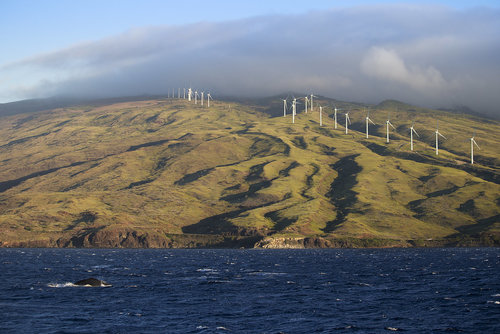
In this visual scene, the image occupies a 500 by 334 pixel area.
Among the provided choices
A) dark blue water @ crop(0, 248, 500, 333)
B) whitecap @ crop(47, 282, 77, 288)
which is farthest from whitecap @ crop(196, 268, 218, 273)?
whitecap @ crop(47, 282, 77, 288)

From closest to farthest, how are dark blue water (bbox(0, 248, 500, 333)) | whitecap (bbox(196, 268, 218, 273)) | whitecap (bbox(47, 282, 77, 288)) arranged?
dark blue water (bbox(0, 248, 500, 333)), whitecap (bbox(47, 282, 77, 288)), whitecap (bbox(196, 268, 218, 273))

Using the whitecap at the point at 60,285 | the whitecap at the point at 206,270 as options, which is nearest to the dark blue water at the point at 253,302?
the whitecap at the point at 60,285

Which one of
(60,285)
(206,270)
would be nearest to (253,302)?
(60,285)

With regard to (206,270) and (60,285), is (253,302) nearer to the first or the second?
(60,285)

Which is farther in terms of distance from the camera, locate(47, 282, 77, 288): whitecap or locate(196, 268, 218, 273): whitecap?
locate(196, 268, 218, 273): whitecap

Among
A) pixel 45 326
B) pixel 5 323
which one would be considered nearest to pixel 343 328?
pixel 45 326

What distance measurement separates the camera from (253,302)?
347ft

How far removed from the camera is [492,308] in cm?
9575

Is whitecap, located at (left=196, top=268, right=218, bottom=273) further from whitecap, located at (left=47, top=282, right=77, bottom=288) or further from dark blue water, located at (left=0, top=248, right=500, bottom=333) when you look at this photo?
whitecap, located at (left=47, top=282, right=77, bottom=288)

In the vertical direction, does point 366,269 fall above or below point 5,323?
below

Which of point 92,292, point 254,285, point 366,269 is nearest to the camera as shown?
point 92,292

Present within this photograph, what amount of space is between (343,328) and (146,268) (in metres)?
112

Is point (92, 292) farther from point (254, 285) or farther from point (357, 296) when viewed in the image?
point (357, 296)

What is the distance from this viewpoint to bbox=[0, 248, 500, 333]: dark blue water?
82.9 meters
